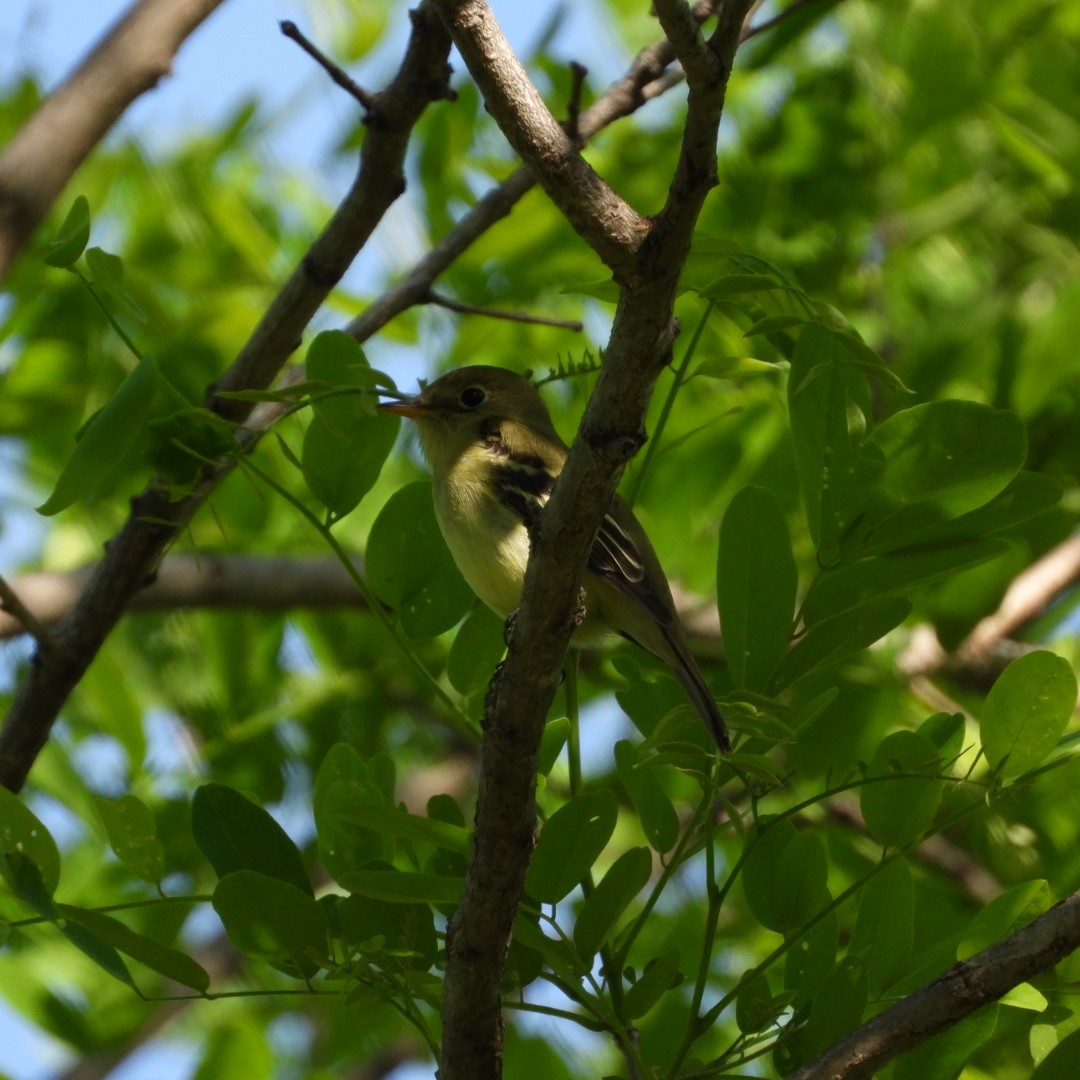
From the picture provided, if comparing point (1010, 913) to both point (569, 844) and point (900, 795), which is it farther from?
point (569, 844)

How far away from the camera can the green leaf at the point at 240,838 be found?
2.44 m

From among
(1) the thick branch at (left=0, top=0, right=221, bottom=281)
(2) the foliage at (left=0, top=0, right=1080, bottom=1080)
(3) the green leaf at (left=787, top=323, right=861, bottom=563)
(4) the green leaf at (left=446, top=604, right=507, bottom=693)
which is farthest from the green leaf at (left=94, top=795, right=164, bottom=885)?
(1) the thick branch at (left=0, top=0, right=221, bottom=281)

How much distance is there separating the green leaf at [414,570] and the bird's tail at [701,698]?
1.43ft

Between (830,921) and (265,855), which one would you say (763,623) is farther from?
(265,855)

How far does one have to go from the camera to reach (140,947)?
2.25 metres

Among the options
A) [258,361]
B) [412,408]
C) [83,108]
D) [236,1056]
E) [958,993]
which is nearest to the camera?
[958,993]

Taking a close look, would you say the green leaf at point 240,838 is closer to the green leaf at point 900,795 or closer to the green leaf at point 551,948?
the green leaf at point 551,948

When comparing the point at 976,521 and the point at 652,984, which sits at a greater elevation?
the point at 976,521

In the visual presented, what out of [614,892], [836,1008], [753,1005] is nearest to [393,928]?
[614,892]

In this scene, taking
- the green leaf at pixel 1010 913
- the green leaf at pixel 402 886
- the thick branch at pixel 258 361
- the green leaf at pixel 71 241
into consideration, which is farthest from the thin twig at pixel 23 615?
the green leaf at pixel 1010 913

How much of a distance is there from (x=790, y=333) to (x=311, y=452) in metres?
0.86

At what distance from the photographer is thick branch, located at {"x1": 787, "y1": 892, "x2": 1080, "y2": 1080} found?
6.80 ft

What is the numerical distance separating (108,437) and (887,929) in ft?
→ 4.65

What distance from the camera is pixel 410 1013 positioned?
2453 millimetres
